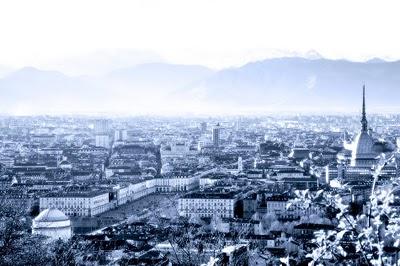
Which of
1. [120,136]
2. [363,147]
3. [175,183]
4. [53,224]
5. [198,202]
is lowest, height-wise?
[120,136]

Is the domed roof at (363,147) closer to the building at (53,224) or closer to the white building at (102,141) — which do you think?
the building at (53,224)

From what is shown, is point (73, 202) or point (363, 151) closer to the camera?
point (73, 202)

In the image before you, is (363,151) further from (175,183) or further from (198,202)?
(198,202)

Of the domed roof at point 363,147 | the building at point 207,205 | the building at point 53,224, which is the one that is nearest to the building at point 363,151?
the domed roof at point 363,147

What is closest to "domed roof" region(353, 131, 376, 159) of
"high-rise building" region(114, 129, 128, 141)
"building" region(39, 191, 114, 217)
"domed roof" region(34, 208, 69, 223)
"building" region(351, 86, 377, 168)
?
"building" region(351, 86, 377, 168)

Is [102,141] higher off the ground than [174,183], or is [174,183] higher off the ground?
[174,183]

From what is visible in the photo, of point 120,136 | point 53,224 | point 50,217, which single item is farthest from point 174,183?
point 120,136

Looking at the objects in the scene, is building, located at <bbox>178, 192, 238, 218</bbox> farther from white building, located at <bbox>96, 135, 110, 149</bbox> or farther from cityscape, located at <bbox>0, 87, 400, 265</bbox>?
white building, located at <bbox>96, 135, 110, 149</bbox>
